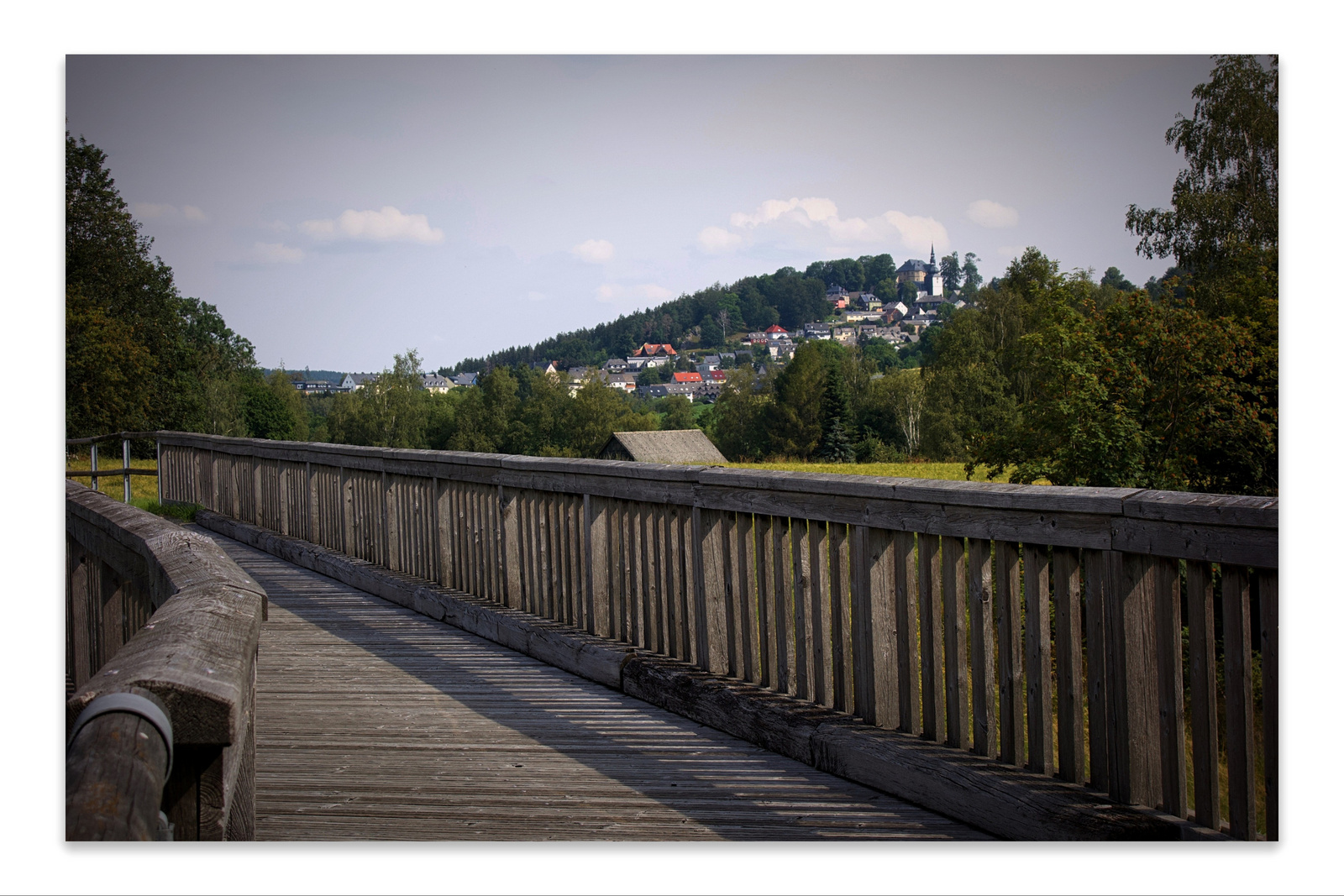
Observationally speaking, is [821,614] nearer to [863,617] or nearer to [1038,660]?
[863,617]

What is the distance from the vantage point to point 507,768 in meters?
2.90

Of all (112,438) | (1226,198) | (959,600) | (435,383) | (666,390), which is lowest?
(959,600)

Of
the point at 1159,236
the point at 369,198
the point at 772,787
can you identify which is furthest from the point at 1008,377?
the point at 772,787

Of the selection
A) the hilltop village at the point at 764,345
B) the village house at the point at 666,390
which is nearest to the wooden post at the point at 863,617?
the hilltop village at the point at 764,345

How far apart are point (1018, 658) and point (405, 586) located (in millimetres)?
3701

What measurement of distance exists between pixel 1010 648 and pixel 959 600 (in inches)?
7.0

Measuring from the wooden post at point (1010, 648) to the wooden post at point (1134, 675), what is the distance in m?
0.24

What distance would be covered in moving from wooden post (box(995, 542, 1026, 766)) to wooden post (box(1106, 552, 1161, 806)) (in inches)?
9.3

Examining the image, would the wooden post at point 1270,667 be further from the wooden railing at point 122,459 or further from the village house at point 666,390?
the village house at point 666,390

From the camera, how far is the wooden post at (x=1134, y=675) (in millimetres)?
2117

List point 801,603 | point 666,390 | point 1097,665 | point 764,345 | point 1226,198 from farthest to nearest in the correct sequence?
point 666,390, point 764,345, point 1226,198, point 801,603, point 1097,665

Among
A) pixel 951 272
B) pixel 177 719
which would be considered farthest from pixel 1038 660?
pixel 951 272

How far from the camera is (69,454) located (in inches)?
231

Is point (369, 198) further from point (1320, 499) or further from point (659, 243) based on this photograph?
point (1320, 499)
